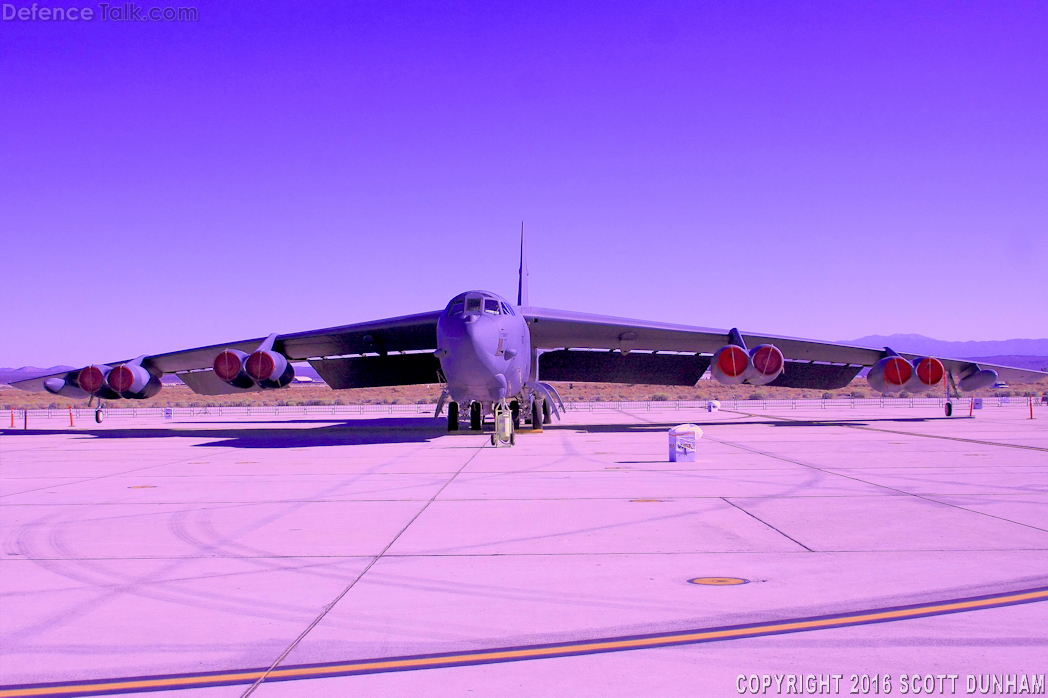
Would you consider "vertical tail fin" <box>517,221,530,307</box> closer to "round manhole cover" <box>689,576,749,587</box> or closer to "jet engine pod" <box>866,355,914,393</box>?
"jet engine pod" <box>866,355,914,393</box>

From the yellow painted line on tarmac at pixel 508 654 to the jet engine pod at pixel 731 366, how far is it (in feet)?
56.7

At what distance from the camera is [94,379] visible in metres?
24.8

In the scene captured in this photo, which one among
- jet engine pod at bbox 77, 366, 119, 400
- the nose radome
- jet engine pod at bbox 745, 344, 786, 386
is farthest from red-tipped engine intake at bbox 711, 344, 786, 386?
jet engine pod at bbox 77, 366, 119, 400

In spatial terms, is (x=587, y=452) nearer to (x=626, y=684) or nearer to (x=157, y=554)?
(x=157, y=554)

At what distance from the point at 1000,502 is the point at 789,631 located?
6275mm

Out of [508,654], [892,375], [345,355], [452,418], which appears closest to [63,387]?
[345,355]

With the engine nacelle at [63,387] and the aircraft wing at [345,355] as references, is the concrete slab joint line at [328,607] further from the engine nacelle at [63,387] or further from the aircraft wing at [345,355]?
the engine nacelle at [63,387]

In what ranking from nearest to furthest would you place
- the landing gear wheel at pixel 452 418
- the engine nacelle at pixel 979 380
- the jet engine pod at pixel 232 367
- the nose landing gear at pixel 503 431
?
the nose landing gear at pixel 503 431 → the jet engine pod at pixel 232 367 → the landing gear wheel at pixel 452 418 → the engine nacelle at pixel 979 380

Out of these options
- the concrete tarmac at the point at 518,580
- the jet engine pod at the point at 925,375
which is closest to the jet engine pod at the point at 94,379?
the concrete tarmac at the point at 518,580

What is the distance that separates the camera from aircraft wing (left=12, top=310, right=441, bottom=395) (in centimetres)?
2336

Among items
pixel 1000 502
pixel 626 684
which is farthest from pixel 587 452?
pixel 626 684

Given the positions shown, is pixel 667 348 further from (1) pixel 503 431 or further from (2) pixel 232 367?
(2) pixel 232 367

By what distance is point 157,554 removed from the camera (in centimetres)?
675

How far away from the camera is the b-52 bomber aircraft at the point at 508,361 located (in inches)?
745
